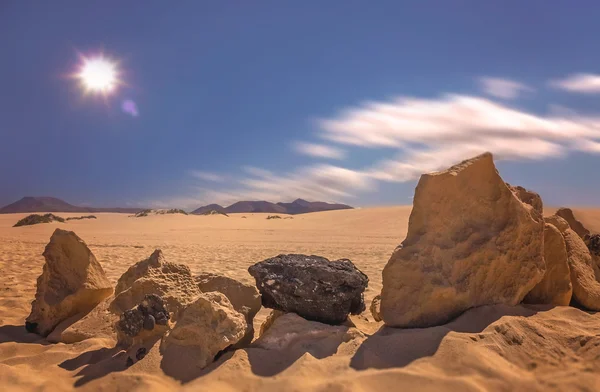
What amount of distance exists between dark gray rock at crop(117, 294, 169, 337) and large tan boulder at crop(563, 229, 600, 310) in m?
4.36

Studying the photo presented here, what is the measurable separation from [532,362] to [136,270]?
400 cm

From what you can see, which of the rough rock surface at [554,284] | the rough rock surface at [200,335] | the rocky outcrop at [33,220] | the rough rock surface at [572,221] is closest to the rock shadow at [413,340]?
the rough rock surface at [554,284]

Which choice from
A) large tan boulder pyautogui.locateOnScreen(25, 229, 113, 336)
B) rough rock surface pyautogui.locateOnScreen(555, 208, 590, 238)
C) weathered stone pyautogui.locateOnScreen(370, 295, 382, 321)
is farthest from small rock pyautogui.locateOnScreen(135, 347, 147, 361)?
rough rock surface pyautogui.locateOnScreen(555, 208, 590, 238)

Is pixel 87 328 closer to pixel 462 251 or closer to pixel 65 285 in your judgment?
pixel 65 285

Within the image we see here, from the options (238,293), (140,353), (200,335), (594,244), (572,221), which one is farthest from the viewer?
(572,221)

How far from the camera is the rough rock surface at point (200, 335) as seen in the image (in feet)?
10.8

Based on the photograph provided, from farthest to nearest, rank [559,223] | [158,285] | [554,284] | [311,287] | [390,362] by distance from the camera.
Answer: [559,223], [554,284], [158,285], [311,287], [390,362]

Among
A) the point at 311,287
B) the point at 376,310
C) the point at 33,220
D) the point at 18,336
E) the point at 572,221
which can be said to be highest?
the point at 572,221

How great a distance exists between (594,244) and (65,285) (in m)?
6.56

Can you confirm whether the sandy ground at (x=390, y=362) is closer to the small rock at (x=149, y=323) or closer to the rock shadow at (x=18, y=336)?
the rock shadow at (x=18, y=336)

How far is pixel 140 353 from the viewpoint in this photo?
349 cm

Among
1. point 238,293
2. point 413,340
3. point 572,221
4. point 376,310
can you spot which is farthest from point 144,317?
point 572,221

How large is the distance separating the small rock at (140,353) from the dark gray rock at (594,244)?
541 cm

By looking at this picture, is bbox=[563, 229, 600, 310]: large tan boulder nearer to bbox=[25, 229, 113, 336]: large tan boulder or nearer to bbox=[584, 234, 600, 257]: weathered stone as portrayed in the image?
bbox=[584, 234, 600, 257]: weathered stone
